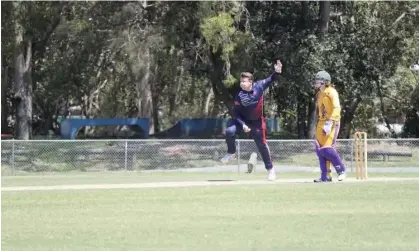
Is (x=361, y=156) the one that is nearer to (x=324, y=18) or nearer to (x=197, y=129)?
(x=324, y=18)

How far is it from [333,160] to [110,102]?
39.9 meters

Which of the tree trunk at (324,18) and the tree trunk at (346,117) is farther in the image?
the tree trunk at (346,117)

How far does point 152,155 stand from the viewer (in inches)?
956

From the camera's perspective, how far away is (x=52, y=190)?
12.6 m

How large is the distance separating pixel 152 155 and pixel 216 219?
1535 centimetres

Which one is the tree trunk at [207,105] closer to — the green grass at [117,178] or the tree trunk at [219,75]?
the tree trunk at [219,75]

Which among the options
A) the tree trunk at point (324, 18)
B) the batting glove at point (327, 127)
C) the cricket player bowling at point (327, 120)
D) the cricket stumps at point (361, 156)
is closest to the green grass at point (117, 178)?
the cricket stumps at point (361, 156)

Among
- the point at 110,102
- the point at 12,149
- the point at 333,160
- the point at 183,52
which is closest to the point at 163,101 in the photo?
the point at 110,102

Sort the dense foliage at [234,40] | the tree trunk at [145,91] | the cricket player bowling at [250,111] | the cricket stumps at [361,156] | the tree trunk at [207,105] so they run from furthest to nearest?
A: the tree trunk at [207,105] < the tree trunk at [145,91] < the dense foliage at [234,40] < the cricket stumps at [361,156] < the cricket player bowling at [250,111]

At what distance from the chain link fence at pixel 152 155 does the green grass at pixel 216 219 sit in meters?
11.4

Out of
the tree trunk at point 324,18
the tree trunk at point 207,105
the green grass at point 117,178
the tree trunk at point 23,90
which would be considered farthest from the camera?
the tree trunk at point 207,105

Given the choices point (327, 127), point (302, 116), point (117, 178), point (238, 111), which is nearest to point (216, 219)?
point (327, 127)

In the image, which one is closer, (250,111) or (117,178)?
(250,111)

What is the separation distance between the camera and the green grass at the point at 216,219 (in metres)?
7.57
